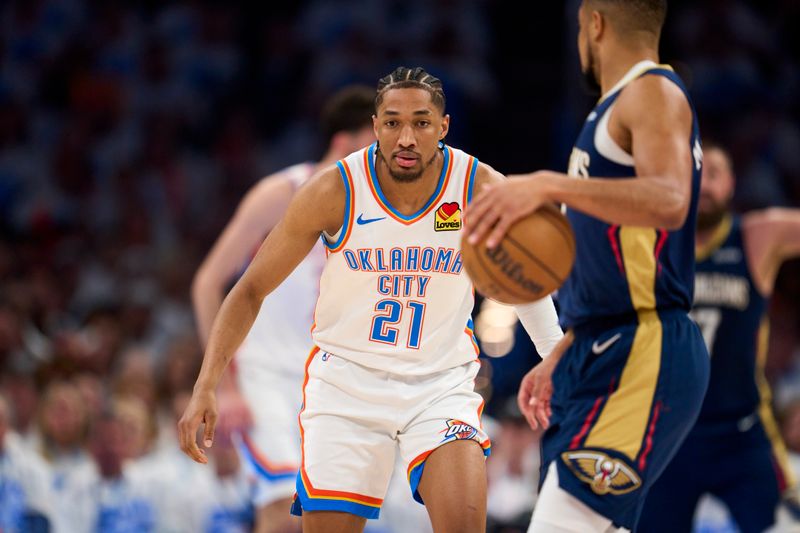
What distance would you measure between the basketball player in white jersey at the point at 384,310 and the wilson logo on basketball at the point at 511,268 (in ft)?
2.39

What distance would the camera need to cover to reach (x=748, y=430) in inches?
229

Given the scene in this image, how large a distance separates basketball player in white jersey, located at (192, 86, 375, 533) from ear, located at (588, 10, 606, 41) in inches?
76.5

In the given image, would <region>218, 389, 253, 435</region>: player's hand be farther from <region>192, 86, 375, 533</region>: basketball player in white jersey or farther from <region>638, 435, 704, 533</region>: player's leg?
<region>638, 435, 704, 533</region>: player's leg

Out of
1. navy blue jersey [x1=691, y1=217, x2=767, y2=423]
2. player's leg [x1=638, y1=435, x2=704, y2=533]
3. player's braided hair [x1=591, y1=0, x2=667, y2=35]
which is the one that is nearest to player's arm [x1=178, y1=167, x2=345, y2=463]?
player's braided hair [x1=591, y1=0, x2=667, y2=35]

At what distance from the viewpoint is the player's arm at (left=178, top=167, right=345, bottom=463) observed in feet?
14.0

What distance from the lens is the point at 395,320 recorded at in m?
Result: 4.35

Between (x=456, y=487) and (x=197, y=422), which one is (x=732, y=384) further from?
(x=197, y=422)

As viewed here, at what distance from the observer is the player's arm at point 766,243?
5891mm

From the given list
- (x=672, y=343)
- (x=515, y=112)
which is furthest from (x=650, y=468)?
(x=515, y=112)

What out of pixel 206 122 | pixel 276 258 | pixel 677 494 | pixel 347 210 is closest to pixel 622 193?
pixel 347 210

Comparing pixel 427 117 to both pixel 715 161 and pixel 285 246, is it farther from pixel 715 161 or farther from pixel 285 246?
pixel 715 161

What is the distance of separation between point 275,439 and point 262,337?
1.87ft

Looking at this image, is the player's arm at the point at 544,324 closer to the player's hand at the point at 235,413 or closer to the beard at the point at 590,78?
the beard at the point at 590,78

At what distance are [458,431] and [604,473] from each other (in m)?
0.72
